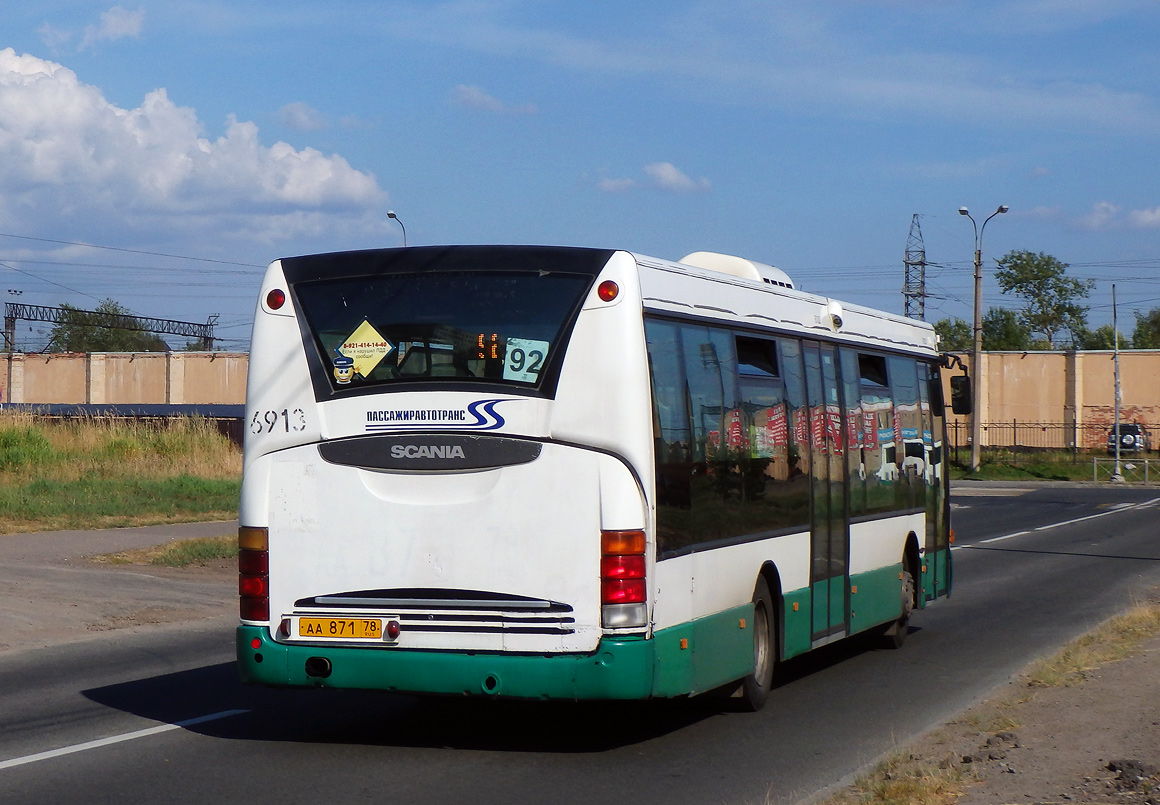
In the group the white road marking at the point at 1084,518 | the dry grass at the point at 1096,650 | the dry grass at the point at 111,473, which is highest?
the dry grass at the point at 111,473

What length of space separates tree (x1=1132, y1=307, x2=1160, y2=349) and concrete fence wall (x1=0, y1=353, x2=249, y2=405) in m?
76.6

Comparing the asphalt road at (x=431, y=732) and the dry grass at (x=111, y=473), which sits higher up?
the dry grass at (x=111, y=473)

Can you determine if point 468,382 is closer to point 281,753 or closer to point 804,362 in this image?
point 281,753

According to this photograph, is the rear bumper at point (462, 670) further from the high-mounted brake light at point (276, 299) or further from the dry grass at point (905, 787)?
the high-mounted brake light at point (276, 299)

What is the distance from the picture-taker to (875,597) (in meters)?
11.9

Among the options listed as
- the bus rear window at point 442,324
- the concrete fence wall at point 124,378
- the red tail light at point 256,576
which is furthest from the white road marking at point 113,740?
the concrete fence wall at point 124,378

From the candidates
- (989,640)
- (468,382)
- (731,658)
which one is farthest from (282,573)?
(989,640)

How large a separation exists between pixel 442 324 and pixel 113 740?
3244mm

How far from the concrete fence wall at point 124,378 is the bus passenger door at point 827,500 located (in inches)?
3178

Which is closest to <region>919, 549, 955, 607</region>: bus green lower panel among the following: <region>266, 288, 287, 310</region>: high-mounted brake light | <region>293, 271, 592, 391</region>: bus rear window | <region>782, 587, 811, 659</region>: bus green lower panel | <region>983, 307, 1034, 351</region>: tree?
<region>782, 587, 811, 659</region>: bus green lower panel

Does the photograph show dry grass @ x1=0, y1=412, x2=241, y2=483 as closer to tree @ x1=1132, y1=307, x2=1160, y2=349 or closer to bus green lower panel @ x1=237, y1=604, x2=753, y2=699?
bus green lower panel @ x1=237, y1=604, x2=753, y2=699

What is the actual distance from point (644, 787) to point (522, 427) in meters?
2.04

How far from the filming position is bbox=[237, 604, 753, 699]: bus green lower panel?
7.41 metres

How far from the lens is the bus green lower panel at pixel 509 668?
7410 mm
